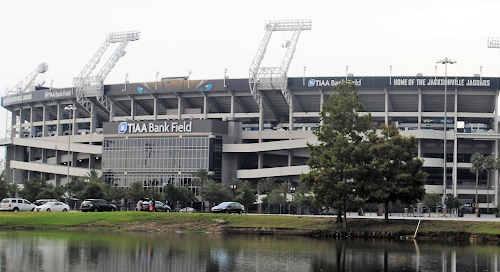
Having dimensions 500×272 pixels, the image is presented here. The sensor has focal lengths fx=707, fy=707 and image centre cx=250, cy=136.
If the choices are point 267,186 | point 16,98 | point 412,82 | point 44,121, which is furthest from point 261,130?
point 16,98

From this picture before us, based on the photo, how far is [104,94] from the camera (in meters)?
141

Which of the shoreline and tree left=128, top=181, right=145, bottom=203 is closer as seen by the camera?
the shoreline

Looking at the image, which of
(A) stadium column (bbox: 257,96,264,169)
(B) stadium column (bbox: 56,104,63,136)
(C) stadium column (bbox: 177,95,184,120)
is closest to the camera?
(A) stadium column (bbox: 257,96,264,169)

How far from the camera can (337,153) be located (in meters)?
68.3

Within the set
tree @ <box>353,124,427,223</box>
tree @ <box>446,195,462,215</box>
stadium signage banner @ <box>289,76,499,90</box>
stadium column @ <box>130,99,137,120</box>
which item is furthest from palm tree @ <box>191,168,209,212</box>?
tree @ <box>353,124,427,223</box>

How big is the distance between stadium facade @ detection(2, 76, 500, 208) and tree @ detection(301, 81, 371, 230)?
46977 millimetres

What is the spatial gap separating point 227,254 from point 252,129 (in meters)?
87.8

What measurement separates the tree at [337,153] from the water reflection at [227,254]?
7.16 m

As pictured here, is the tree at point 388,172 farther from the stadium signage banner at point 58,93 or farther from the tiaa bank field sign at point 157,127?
the stadium signage banner at point 58,93

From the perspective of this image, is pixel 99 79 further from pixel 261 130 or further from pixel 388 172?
pixel 388 172

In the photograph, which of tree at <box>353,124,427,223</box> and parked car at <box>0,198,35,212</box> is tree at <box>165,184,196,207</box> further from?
tree at <box>353,124,427,223</box>

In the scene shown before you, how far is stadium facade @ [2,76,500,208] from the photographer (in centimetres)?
12119

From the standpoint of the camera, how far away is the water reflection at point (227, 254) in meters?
41.8

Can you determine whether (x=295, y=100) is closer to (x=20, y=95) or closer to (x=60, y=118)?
(x=60, y=118)
